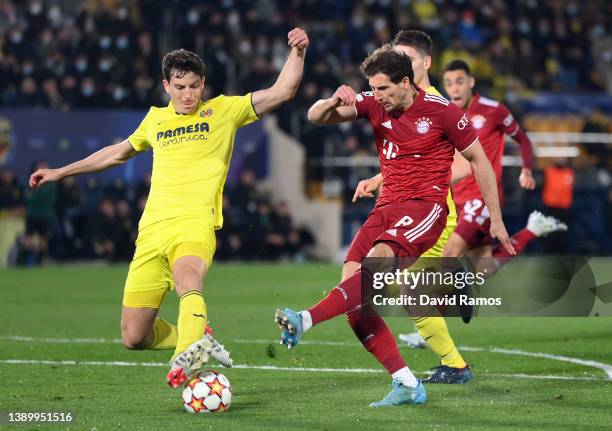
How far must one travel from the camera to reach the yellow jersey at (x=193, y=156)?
318 inches

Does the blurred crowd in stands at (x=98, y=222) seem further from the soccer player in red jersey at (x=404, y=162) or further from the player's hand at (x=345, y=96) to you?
the player's hand at (x=345, y=96)

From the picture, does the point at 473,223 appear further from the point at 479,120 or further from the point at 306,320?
the point at 306,320

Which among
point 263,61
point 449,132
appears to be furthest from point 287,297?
point 263,61

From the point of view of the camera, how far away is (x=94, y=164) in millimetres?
8688

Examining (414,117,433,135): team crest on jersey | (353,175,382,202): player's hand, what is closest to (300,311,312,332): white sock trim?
(414,117,433,135): team crest on jersey

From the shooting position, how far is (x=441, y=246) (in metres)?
8.80

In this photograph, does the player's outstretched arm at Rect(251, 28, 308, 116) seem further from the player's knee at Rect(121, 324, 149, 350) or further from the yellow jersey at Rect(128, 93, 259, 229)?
the player's knee at Rect(121, 324, 149, 350)

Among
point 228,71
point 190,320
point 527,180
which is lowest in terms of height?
point 190,320

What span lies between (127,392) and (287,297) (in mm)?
8083

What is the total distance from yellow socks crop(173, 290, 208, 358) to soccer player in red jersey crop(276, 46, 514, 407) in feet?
3.05

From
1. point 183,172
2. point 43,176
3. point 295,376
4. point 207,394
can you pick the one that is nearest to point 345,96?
point 183,172

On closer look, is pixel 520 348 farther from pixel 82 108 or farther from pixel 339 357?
pixel 82 108

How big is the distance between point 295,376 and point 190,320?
190cm

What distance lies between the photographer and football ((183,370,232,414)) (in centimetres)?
721
